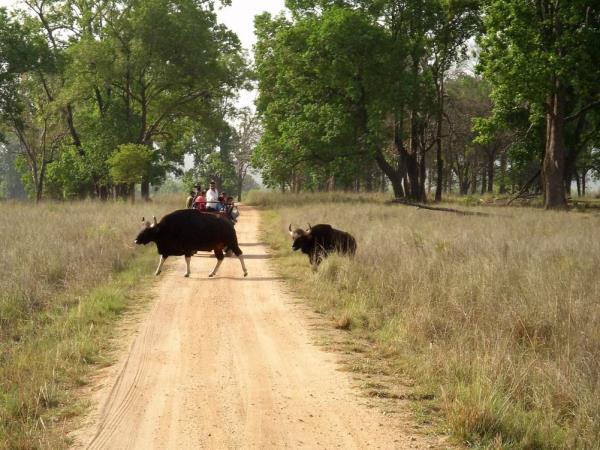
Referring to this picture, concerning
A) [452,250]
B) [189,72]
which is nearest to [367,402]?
[452,250]

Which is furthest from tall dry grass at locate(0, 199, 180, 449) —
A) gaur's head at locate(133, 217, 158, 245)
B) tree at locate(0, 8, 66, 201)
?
tree at locate(0, 8, 66, 201)

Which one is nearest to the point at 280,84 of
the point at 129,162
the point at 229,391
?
the point at 129,162

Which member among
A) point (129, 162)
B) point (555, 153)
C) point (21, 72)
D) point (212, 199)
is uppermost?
point (21, 72)

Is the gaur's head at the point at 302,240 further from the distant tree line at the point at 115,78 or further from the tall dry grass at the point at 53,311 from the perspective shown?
the distant tree line at the point at 115,78

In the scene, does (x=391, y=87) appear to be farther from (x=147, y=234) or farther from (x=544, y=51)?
(x=147, y=234)

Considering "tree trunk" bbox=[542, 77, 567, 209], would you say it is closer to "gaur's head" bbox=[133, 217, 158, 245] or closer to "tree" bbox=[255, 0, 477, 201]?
"tree" bbox=[255, 0, 477, 201]

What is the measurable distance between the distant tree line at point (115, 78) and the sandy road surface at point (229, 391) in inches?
1053

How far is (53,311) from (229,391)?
474 centimetres

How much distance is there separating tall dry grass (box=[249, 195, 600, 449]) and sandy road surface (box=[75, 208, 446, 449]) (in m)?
0.80

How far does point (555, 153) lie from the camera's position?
28.2 meters

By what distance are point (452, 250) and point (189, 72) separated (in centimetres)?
2888

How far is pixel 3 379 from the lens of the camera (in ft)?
19.0

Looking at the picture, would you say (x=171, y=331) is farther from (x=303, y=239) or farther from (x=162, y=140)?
(x=162, y=140)

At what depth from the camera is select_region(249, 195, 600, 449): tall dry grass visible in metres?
4.79
